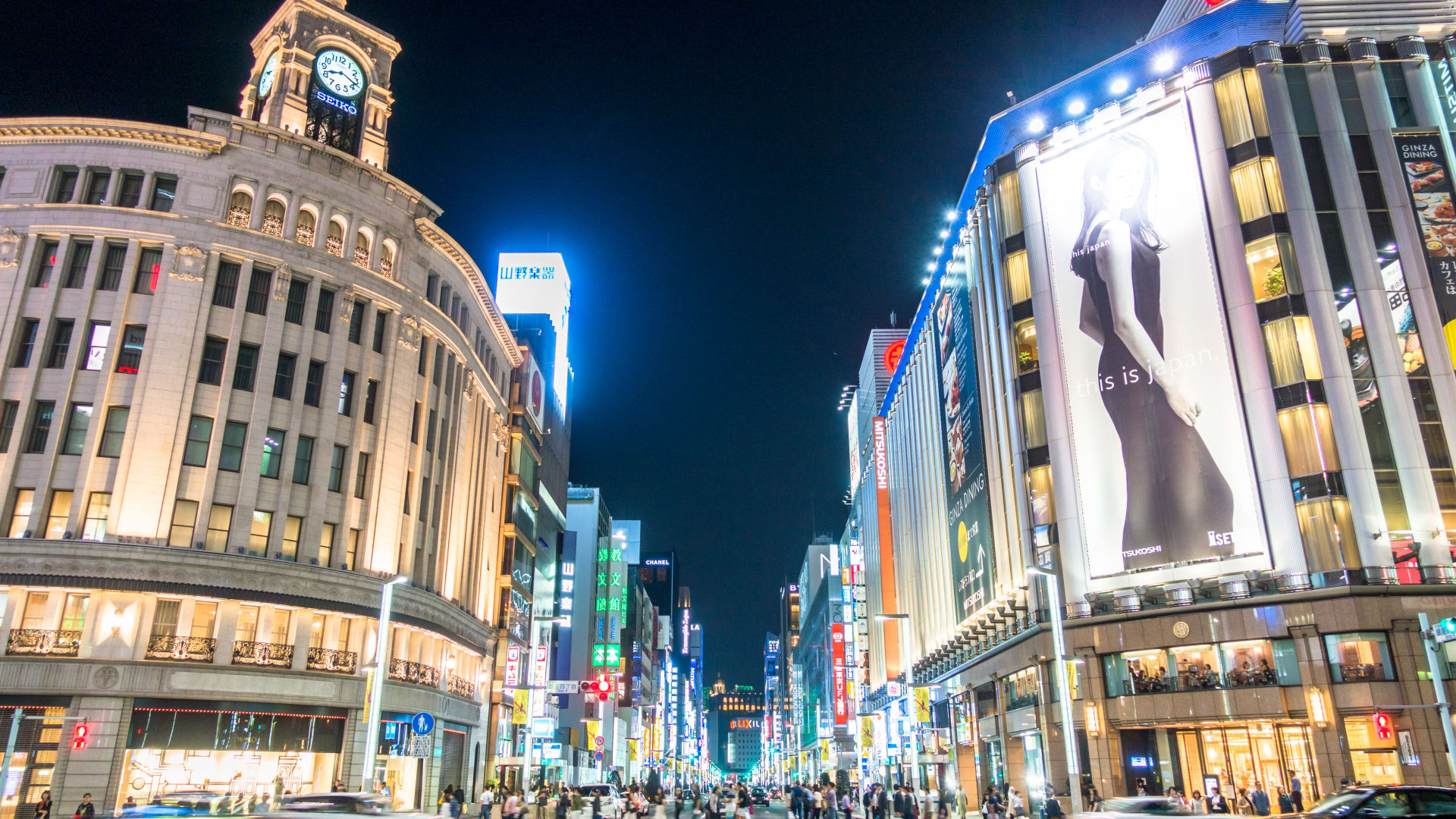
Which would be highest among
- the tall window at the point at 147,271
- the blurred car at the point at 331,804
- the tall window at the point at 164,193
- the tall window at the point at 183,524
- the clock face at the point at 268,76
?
the clock face at the point at 268,76

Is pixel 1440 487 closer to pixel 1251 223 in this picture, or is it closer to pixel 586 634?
pixel 1251 223

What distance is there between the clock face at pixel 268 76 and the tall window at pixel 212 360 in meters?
15.9

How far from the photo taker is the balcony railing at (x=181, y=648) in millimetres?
34031

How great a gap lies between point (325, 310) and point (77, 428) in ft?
35.9

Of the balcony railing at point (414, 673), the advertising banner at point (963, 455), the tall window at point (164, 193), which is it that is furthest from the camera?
the advertising banner at point (963, 455)

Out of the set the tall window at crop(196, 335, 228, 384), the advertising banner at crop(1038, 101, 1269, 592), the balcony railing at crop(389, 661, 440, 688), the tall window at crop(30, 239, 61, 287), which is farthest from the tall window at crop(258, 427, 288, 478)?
the advertising banner at crop(1038, 101, 1269, 592)

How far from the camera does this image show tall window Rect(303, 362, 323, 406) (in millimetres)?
40875

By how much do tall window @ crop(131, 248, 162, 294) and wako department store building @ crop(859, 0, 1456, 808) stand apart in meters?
37.5

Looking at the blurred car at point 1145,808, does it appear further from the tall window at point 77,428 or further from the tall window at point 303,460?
the tall window at point 77,428

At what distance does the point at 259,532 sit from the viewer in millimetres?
37750

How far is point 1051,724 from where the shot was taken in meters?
40.2

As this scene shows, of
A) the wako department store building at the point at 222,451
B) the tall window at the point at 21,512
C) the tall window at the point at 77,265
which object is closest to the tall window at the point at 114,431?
the wako department store building at the point at 222,451

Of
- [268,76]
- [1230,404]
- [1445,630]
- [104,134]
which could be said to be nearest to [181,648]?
[104,134]

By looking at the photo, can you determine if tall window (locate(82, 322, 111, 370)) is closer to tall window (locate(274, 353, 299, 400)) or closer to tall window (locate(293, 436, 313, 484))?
tall window (locate(274, 353, 299, 400))
